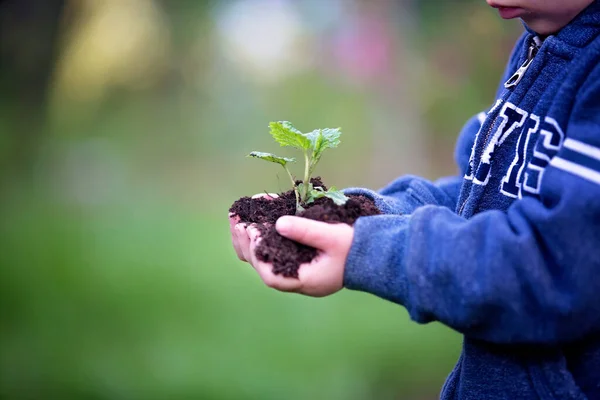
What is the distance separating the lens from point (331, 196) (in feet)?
3.41

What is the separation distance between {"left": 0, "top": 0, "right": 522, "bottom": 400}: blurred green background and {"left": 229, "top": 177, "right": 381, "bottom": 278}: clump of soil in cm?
185

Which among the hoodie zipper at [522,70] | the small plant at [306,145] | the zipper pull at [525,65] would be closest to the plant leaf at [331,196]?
the small plant at [306,145]

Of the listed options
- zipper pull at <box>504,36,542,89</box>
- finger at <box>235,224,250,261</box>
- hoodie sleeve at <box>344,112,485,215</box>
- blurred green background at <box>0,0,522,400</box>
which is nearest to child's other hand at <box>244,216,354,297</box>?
finger at <box>235,224,250,261</box>

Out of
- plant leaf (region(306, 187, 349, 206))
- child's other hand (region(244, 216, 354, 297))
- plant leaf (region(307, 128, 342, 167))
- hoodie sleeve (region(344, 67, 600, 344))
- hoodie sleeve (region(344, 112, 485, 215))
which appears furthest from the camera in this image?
hoodie sleeve (region(344, 112, 485, 215))

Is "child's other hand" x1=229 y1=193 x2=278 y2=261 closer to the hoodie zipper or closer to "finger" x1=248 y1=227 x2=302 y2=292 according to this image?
"finger" x1=248 y1=227 x2=302 y2=292

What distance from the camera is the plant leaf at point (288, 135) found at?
1.10m

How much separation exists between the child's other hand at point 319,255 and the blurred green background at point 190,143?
6.57ft

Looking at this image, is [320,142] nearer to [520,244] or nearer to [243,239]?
[243,239]

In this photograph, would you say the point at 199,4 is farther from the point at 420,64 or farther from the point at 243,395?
the point at 243,395

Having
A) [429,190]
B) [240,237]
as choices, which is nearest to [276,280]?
[240,237]

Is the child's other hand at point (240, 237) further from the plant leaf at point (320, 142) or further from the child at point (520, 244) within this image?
the plant leaf at point (320, 142)

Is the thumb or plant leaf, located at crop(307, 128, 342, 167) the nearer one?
the thumb

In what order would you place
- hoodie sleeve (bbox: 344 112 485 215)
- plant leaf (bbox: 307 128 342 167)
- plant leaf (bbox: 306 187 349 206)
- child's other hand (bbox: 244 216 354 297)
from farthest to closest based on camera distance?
hoodie sleeve (bbox: 344 112 485 215) → plant leaf (bbox: 307 128 342 167) → plant leaf (bbox: 306 187 349 206) → child's other hand (bbox: 244 216 354 297)

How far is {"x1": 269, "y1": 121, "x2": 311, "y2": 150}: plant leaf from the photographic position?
110 centimetres
